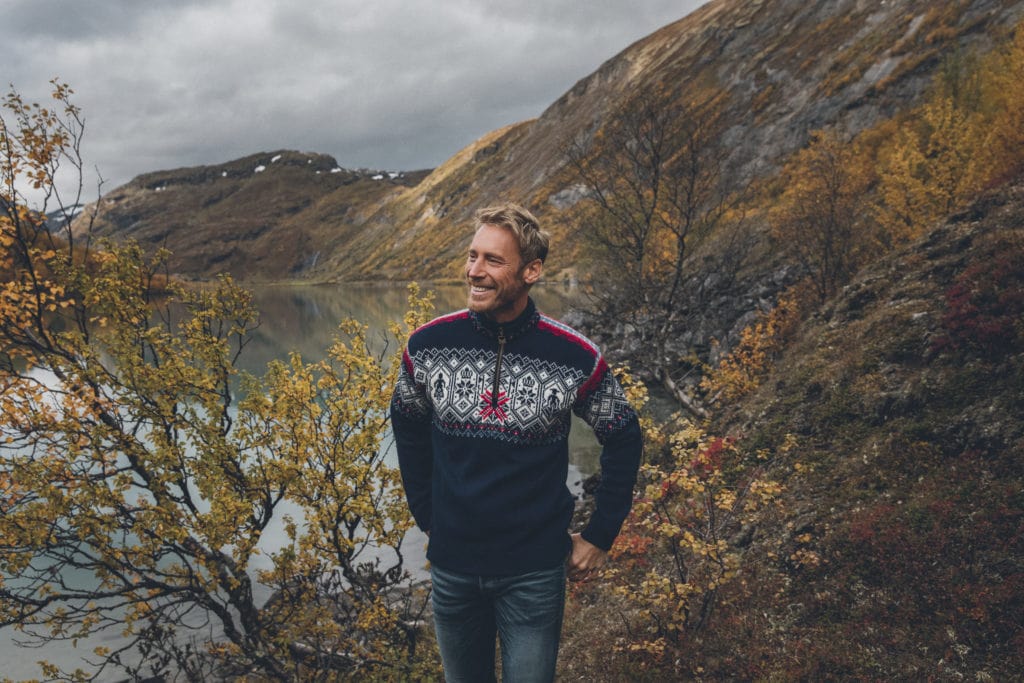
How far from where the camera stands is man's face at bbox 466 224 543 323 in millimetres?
2953

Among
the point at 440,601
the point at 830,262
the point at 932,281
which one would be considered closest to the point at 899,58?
the point at 830,262

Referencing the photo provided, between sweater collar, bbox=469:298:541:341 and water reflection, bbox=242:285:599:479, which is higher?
water reflection, bbox=242:285:599:479

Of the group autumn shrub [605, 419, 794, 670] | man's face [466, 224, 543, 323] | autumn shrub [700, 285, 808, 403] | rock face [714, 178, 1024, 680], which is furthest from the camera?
autumn shrub [700, 285, 808, 403]

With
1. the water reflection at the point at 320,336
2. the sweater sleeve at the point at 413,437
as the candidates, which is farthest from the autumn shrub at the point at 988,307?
the water reflection at the point at 320,336

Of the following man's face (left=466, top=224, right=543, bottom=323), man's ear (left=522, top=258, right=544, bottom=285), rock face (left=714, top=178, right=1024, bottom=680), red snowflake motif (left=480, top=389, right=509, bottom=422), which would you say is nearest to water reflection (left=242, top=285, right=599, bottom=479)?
rock face (left=714, top=178, right=1024, bottom=680)

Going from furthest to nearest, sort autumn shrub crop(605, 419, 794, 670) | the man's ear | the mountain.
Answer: the mountain, autumn shrub crop(605, 419, 794, 670), the man's ear

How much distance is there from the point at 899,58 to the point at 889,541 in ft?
224

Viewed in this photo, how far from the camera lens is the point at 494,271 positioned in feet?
9.70

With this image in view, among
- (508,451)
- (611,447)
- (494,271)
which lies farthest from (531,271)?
(611,447)

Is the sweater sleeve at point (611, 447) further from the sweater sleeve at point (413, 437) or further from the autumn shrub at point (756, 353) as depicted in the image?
the autumn shrub at point (756, 353)

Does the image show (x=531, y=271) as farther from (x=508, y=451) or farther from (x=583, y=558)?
(x=583, y=558)

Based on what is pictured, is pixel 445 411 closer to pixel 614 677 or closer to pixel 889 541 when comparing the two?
pixel 614 677

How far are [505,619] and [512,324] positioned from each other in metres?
1.73

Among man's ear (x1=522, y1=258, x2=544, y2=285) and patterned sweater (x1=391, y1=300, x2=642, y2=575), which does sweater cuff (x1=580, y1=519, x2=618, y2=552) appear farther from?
man's ear (x1=522, y1=258, x2=544, y2=285)
